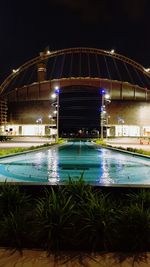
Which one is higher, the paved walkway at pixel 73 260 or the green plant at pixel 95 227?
the green plant at pixel 95 227

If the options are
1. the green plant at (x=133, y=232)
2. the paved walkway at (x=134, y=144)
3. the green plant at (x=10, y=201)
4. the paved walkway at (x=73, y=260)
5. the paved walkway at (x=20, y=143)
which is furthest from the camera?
the paved walkway at (x=20, y=143)

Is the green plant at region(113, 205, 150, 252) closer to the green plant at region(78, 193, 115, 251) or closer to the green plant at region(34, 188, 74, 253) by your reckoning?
the green plant at region(78, 193, 115, 251)

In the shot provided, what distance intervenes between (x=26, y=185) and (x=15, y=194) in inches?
39.2

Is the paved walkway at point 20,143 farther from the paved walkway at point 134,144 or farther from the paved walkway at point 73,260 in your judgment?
the paved walkway at point 73,260

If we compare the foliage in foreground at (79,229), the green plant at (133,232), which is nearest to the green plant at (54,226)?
the foliage in foreground at (79,229)

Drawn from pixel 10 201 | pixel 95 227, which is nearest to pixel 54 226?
pixel 95 227

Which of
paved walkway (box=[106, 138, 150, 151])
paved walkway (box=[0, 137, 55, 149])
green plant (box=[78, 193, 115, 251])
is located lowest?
paved walkway (box=[106, 138, 150, 151])

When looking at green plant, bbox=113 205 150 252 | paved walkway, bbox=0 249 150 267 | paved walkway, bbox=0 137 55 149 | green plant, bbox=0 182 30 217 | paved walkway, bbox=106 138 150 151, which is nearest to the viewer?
paved walkway, bbox=0 249 150 267

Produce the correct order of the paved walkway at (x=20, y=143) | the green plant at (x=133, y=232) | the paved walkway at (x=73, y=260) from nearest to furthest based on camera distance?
1. the paved walkway at (x=73, y=260)
2. the green plant at (x=133, y=232)
3. the paved walkway at (x=20, y=143)

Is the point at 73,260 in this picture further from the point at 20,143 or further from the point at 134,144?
the point at 20,143

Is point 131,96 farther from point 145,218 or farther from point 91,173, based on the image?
point 145,218

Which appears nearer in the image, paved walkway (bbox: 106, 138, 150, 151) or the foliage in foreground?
the foliage in foreground

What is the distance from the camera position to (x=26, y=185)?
725cm

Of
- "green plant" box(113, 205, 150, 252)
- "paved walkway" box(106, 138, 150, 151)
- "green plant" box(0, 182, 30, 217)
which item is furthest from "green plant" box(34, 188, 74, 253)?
"paved walkway" box(106, 138, 150, 151)
